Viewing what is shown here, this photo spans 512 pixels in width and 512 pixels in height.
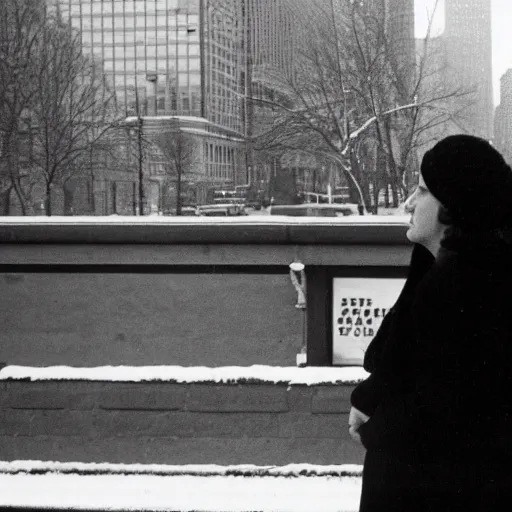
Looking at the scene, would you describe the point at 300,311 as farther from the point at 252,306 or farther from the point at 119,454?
the point at 119,454

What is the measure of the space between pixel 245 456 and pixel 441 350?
11.4 feet

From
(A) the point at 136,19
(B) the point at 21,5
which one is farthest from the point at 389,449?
(B) the point at 21,5

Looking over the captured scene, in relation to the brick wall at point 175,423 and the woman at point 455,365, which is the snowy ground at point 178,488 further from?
the woman at point 455,365

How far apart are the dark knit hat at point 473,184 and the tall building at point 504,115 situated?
1558 cm

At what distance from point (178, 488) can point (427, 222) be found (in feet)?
11.7

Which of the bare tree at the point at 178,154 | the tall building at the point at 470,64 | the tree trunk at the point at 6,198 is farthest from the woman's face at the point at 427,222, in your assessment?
the tree trunk at the point at 6,198

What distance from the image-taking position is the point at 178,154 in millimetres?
17938

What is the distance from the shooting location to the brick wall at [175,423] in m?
5.54

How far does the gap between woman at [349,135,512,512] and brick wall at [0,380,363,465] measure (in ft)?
10.1

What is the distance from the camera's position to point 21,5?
69.5ft

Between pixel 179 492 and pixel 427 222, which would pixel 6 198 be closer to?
pixel 179 492

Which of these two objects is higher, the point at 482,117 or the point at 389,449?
the point at 482,117

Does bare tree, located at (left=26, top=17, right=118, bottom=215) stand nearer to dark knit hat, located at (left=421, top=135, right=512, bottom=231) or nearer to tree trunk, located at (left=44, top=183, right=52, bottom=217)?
tree trunk, located at (left=44, top=183, right=52, bottom=217)

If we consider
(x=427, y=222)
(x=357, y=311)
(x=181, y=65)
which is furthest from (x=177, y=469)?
(x=181, y=65)
